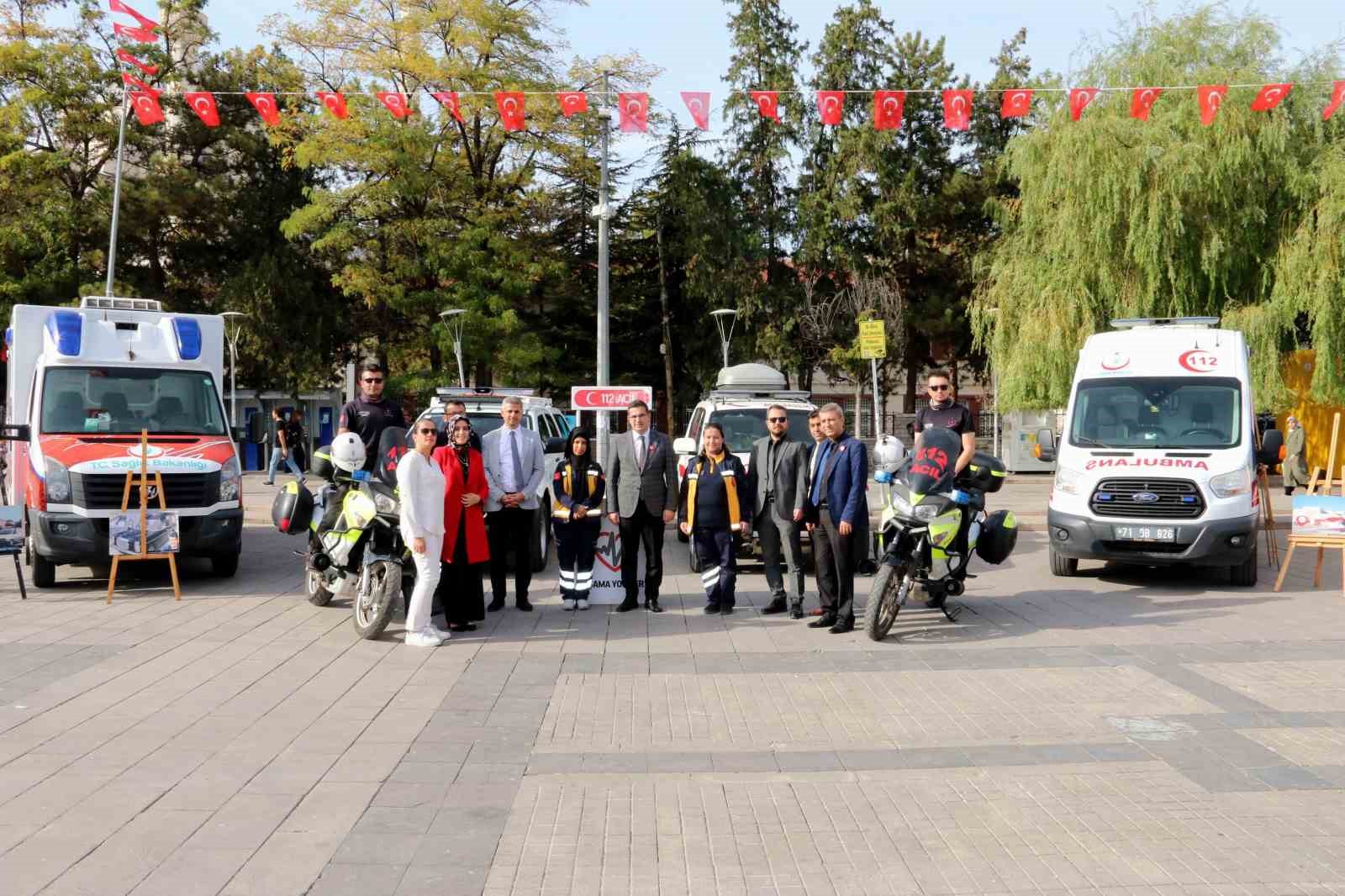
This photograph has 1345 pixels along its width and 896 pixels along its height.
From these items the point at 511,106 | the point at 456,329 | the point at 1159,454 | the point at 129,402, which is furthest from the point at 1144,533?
the point at 456,329

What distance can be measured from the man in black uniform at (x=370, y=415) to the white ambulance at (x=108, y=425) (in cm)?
162

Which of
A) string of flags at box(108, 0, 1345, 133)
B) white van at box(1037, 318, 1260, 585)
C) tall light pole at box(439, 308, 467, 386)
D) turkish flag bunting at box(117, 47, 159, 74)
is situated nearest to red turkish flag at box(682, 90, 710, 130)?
string of flags at box(108, 0, 1345, 133)

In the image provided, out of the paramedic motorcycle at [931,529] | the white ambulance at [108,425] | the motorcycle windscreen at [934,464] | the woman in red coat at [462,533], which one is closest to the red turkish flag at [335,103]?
the white ambulance at [108,425]

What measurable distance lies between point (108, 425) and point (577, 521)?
542 centimetres

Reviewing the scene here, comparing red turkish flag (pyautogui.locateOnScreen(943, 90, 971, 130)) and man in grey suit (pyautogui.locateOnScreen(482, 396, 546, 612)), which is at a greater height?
red turkish flag (pyautogui.locateOnScreen(943, 90, 971, 130))

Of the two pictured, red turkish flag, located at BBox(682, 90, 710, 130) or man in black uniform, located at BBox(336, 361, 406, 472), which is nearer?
man in black uniform, located at BBox(336, 361, 406, 472)

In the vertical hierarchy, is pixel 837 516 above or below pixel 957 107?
below

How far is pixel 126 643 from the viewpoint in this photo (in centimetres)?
930

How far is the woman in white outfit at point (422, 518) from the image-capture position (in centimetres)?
904

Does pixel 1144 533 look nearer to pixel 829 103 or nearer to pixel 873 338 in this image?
pixel 873 338

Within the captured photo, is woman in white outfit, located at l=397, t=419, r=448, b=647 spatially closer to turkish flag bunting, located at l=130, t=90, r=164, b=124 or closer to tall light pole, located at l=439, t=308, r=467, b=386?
turkish flag bunting, located at l=130, t=90, r=164, b=124

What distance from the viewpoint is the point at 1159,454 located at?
40.6 ft

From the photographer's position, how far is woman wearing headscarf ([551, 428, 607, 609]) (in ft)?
36.1

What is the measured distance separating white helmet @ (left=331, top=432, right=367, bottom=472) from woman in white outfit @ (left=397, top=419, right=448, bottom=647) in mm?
1599
